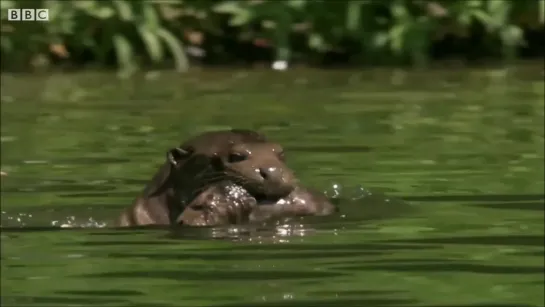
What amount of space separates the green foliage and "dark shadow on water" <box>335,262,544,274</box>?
460 inches

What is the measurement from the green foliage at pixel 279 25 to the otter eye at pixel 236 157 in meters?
10.7

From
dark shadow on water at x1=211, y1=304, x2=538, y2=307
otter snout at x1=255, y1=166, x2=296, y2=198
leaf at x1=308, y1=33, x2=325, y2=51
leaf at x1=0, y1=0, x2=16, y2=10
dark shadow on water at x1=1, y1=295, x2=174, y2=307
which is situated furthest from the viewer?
leaf at x1=308, y1=33, x2=325, y2=51

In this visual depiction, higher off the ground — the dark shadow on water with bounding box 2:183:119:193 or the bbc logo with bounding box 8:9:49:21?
the bbc logo with bounding box 8:9:49:21

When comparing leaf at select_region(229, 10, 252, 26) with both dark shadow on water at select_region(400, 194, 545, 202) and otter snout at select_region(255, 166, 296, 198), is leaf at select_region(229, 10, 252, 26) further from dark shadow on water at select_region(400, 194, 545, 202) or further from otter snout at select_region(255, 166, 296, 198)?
otter snout at select_region(255, 166, 296, 198)

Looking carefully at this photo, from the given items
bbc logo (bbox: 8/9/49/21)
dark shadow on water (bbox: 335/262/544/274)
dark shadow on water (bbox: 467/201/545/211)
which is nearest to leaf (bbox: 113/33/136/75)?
bbc logo (bbox: 8/9/49/21)

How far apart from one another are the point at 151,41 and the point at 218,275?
12.2 metres

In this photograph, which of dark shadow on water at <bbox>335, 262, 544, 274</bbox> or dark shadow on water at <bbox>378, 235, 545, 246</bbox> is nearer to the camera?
dark shadow on water at <bbox>335, 262, 544, 274</bbox>

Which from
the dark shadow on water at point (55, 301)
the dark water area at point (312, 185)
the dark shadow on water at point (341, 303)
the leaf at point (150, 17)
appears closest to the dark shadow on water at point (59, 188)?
the dark water area at point (312, 185)

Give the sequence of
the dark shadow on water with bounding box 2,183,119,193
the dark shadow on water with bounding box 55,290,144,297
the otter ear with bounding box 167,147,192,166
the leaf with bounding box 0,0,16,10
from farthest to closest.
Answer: the leaf with bounding box 0,0,16,10
the dark shadow on water with bounding box 2,183,119,193
the otter ear with bounding box 167,147,192,166
the dark shadow on water with bounding box 55,290,144,297

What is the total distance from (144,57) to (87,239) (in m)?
12.4

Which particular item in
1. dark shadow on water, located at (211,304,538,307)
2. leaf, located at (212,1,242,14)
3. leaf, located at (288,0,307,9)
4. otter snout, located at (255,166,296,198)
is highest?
leaf, located at (288,0,307,9)

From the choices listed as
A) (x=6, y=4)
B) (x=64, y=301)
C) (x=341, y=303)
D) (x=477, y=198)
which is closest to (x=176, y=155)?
(x=477, y=198)

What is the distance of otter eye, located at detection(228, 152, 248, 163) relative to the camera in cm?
715

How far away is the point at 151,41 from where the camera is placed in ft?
59.3
